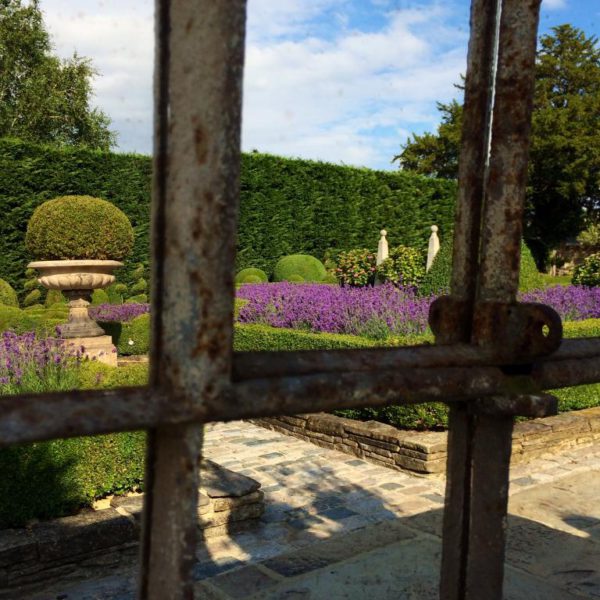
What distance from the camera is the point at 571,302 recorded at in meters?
9.60

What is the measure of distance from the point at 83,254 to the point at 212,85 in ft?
30.0

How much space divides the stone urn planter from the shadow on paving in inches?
214

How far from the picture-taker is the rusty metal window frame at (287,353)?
842 millimetres

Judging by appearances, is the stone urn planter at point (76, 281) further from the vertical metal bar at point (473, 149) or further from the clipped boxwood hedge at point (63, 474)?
the vertical metal bar at point (473, 149)

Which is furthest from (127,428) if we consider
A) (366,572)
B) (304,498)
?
(304,498)

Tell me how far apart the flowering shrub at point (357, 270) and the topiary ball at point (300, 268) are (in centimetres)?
261

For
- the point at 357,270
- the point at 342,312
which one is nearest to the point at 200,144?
the point at 342,312

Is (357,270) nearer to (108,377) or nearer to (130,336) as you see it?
(130,336)

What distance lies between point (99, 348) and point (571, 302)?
6.46 meters

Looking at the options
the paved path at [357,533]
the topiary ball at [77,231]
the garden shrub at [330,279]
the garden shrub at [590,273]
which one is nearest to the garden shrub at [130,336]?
the topiary ball at [77,231]

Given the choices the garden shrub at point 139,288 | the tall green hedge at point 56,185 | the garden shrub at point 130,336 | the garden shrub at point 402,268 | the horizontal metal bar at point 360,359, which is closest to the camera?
the horizontal metal bar at point 360,359

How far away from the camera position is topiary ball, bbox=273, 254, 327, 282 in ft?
60.1

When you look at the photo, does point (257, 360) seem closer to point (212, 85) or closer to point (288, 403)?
point (288, 403)

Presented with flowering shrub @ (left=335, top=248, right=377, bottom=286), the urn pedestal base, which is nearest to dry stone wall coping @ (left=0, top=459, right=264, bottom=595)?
the urn pedestal base
